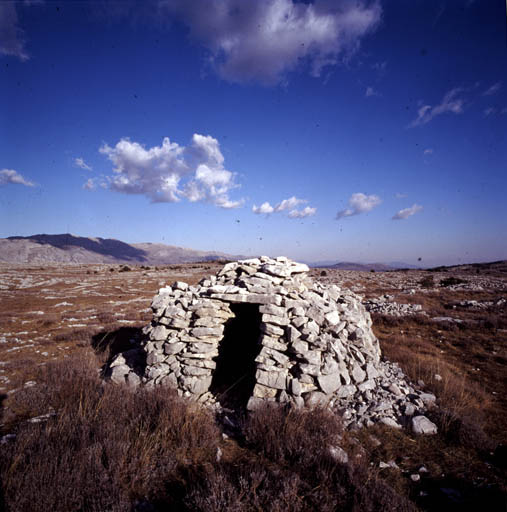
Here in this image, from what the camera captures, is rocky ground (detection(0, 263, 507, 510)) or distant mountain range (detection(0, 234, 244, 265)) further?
distant mountain range (detection(0, 234, 244, 265))

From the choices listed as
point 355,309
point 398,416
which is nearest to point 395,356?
point 355,309

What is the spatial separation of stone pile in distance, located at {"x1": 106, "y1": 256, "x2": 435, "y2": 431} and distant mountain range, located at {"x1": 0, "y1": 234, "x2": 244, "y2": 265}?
374 feet

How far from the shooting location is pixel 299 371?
233 inches

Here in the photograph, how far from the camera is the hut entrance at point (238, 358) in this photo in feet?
21.9

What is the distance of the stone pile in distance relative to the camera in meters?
5.80

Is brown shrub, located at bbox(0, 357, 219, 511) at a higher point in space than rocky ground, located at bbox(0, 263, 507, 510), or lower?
higher

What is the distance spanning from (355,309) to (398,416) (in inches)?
140

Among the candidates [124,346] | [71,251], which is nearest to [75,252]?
→ [71,251]

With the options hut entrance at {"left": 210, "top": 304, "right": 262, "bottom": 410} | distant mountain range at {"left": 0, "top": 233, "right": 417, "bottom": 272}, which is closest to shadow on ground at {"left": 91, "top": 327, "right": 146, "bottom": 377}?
hut entrance at {"left": 210, "top": 304, "right": 262, "bottom": 410}

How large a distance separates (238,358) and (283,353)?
132 inches

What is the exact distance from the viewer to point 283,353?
6176mm

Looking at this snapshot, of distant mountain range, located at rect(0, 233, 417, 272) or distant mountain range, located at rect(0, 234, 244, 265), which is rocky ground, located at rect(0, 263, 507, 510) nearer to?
distant mountain range, located at rect(0, 233, 417, 272)

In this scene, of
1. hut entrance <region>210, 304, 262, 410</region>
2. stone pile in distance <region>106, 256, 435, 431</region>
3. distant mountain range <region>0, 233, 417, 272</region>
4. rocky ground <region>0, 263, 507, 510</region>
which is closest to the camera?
rocky ground <region>0, 263, 507, 510</region>

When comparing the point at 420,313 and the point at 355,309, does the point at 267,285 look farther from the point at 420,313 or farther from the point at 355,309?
the point at 420,313
